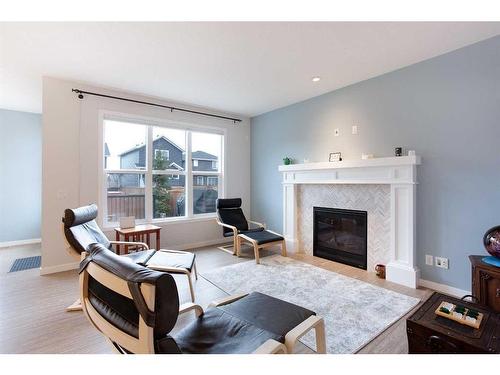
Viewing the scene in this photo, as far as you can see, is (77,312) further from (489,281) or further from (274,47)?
(489,281)

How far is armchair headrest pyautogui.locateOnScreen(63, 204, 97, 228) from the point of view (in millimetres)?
2438

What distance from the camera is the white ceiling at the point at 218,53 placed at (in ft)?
7.38

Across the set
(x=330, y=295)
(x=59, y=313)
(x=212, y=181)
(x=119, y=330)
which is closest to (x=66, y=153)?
(x=59, y=313)

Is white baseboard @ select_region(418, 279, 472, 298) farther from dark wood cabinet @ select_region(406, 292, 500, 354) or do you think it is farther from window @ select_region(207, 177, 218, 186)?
window @ select_region(207, 177, 218, 186)

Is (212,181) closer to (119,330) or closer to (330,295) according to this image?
(330,295)

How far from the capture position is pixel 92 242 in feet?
8.70

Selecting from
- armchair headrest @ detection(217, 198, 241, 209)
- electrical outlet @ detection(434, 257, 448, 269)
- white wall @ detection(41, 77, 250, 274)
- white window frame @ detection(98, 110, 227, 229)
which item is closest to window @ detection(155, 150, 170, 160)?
white window frame @ detection(98, 110, 227, 229)

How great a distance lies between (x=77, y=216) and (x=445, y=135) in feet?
13.1

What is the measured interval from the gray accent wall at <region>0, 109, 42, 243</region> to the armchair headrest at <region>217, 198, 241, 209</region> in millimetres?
3857

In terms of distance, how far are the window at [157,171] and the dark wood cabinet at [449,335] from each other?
3.80 meters

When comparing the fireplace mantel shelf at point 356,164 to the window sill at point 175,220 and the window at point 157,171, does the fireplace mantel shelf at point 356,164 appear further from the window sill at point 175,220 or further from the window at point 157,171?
the window sill at point 175,220

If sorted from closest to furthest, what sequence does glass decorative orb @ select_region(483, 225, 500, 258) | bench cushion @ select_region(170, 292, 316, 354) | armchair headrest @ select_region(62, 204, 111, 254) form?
bench cushion @ select_region(170, 292, 316, 354) < glass decorative orb @ select_region(483, 225, 500, 258) < armchair headrest @ select_region(62, 204, 111, 254)

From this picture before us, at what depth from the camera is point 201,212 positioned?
486 cm
